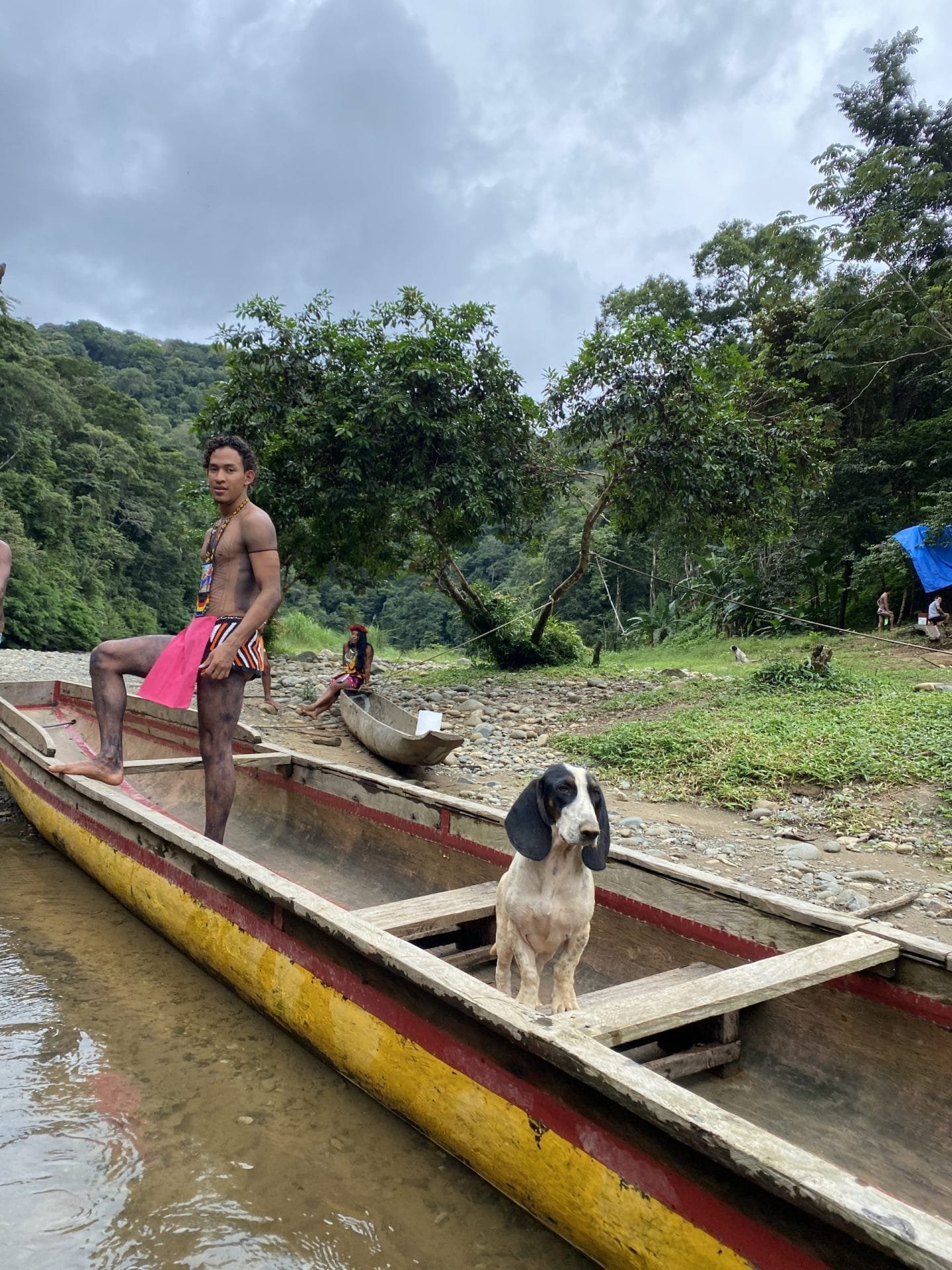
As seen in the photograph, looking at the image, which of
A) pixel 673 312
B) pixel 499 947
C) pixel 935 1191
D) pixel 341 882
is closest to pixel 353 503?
pixel 341 882

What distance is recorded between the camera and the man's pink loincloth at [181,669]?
4.12m

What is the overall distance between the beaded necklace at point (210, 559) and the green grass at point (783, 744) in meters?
4.42

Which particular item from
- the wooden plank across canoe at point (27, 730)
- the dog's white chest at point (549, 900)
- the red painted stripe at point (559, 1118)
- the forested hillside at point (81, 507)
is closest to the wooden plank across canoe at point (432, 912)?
the red painted stripe at point (559, 1118)

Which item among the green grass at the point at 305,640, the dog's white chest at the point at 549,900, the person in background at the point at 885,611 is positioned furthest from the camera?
the green grass at the point at 305,640

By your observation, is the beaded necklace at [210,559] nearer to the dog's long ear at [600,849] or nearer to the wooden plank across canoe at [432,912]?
the wooden plank across canoe at [432,912]

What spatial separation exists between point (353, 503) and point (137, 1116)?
30.5 feet

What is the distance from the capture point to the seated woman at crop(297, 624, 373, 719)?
1015 cm

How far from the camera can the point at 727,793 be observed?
696 centimetres

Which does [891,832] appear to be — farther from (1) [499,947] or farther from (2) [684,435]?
(2) [684,435]

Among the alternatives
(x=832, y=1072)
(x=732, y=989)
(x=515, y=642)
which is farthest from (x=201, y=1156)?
(x=515, y=642)

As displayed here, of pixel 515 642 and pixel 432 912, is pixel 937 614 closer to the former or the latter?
pixel 515 642

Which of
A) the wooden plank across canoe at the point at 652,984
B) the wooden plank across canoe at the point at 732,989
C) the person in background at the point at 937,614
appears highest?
the person in background at the point at 937,614

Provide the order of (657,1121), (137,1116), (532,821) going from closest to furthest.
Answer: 1. (657,1121)
2. (532,821)
3. (137,1116)

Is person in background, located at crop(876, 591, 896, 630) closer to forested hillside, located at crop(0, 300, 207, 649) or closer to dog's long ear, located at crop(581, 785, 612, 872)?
dog's long ear, located at crop(581, 785, 612, 872)
